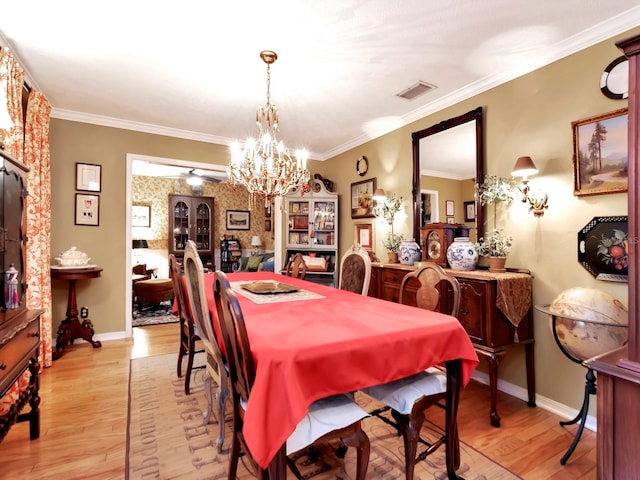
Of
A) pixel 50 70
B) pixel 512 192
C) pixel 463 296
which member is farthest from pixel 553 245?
pixel 50 70

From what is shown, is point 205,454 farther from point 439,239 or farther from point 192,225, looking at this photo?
point 192,225

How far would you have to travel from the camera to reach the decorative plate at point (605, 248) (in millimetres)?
2039

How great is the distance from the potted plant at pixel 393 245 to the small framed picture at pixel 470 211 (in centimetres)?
85

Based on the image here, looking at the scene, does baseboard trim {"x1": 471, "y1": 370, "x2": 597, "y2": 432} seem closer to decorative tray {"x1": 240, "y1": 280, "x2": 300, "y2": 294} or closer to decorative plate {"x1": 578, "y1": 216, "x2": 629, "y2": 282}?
decorative plate {"x1": 578, "y1": 216, "x2": 629, "y2": 282}

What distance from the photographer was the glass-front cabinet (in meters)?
4.99

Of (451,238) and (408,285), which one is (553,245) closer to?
(451,238)

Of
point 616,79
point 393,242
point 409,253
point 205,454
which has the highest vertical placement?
point 616,79

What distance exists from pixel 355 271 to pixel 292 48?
5.79 feet

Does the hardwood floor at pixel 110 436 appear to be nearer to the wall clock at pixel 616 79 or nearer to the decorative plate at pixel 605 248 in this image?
the decorative plate at pixel 605 248

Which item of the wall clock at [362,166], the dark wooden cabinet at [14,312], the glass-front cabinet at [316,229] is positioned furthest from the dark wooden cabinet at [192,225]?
the dark wooden cabinet at [14,312]

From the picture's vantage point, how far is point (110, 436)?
204 centimetres

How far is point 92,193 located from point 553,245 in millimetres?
4694

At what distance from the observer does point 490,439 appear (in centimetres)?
203

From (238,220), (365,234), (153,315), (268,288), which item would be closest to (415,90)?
(365,234)
